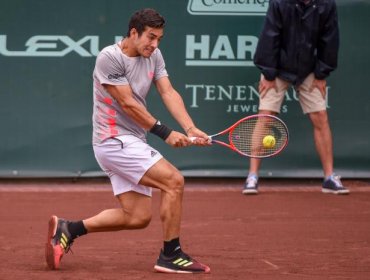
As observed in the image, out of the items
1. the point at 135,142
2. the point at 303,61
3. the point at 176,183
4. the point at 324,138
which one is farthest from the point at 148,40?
the point at 324,138

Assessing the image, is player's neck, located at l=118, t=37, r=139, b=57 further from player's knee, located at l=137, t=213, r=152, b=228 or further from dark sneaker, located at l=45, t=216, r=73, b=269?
dark sneaker, located at l=45, t=216, r=73, b=269

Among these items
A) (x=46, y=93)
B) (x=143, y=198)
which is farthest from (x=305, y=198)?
(x=143, y=198)

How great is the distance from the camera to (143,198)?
649 centimetres

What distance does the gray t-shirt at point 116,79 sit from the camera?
635cm

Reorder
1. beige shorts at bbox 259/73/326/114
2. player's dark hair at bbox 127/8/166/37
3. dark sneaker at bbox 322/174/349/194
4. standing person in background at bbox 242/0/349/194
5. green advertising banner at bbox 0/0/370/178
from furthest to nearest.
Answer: green advertising banner at bbox 0/0/370/178 → dark sneaker at bbox 322/174/349/194 → beige shorts at bbox 259/73/326/114 → standing person in background at bbox 242/0/349/194 → player's dark hair at bbox 127/8/166/37

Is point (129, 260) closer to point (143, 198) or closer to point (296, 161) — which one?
point (143, 198)

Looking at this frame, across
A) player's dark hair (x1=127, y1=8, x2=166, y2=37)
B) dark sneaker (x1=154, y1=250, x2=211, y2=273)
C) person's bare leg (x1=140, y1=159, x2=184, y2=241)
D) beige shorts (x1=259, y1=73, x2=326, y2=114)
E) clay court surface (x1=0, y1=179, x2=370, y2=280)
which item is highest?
player's dark hair (x1=127, y1=8, x2=166, y2=37)

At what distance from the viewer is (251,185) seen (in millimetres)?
9508

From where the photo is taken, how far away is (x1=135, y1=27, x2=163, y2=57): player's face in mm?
6285

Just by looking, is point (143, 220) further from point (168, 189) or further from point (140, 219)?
point (168, 189)

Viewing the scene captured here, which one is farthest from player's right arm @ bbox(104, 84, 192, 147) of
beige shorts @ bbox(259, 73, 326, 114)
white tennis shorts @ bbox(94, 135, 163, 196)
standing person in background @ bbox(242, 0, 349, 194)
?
beige shorts @ bbox(259, 73, 326, 114)

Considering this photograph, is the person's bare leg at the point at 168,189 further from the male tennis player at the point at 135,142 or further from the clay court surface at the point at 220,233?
the clay court surface at the point at 220,233

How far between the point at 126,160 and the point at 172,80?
3565 mm

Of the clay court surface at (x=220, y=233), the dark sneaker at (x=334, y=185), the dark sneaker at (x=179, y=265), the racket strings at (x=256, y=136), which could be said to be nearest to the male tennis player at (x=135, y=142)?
the dark sneaker at (x=179, y=265)
